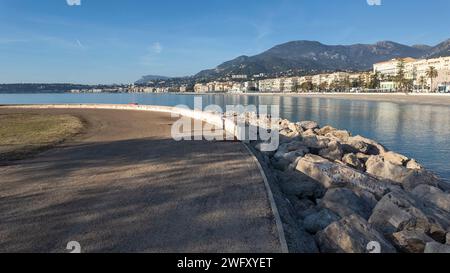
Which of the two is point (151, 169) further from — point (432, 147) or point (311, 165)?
point (432, 147)

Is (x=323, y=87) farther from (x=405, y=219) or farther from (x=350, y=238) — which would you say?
(x=350, y=238)

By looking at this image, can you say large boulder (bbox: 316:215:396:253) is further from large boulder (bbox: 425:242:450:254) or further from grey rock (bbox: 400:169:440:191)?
grey rock (bbox: 400:169:440:191)

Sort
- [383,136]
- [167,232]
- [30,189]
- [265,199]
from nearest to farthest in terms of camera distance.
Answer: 1. [167,232]
2. [265,199]
3. [30,189]
4. [383,136]

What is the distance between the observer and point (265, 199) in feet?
27.8

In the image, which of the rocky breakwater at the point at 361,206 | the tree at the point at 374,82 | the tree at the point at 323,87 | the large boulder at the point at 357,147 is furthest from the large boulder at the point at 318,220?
the tree at the point at 323,87

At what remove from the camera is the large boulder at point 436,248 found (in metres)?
6.24

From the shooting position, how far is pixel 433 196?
10430mm

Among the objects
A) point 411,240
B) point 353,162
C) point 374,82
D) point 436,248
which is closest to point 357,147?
point 353,162

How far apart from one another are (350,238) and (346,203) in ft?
8.66

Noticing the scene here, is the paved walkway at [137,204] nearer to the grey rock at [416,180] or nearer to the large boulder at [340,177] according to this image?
the large boulder at [340,177]

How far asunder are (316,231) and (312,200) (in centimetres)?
277

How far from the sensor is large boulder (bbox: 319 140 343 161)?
15.8 m

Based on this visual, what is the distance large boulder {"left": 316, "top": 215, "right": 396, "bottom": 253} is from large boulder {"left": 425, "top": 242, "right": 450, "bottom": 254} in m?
0.55
